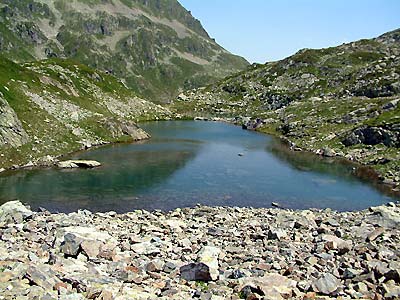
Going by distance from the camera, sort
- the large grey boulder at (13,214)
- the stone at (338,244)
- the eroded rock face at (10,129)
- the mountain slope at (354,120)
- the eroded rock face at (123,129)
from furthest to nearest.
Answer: the eroded rock face at (123,129), the mountain slope at (354,120), the eroded rock face at (10,129), the large grey boulder at (13,214), the stone at (338,244)

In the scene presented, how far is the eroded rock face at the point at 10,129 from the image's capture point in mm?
72938

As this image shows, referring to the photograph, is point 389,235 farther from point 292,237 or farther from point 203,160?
point 203,160

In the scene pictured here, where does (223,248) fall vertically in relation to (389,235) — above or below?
below

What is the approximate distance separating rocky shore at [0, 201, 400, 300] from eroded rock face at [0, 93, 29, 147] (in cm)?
4053

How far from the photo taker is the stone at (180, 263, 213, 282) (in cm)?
2259

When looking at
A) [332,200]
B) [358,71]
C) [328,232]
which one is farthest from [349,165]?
[358,71]

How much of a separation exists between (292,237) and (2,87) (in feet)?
269

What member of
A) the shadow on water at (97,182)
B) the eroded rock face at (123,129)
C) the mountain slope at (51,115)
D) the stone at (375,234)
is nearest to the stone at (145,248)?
the stone at (375,234)

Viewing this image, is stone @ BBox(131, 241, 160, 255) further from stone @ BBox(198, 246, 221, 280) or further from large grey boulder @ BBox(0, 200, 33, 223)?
large grey boulder @ BBox(0, 200, 33, 223)

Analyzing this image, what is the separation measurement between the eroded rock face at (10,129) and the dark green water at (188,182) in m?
10.2

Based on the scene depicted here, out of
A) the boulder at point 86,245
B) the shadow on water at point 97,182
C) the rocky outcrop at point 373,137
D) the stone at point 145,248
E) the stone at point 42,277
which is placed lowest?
the shadow on water at point 97,182

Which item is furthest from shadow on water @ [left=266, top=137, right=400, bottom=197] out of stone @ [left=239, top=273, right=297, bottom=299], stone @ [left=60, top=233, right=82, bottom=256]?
stone @ [left=60, top=233, right=82, bottom=256]

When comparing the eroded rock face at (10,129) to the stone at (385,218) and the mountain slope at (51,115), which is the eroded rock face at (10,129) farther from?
the stone at (385,218)

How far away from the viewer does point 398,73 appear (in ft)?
541
